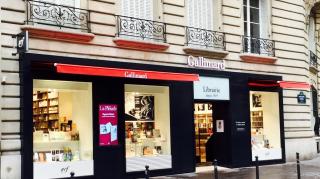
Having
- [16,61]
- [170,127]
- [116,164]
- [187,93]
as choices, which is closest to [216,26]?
[187,93]

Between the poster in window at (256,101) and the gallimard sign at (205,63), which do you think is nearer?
the gallimard sign at (205,63)

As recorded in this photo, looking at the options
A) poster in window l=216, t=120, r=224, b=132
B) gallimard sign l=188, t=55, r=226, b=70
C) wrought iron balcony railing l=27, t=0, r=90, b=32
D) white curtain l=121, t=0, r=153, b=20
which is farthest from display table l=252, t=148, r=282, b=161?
wrought iron balcony railing l=27, t=0, r=90, b=32

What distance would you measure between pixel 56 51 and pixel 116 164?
3672 millimetres

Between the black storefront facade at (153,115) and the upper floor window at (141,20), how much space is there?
101 centimetres

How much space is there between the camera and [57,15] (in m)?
14.4

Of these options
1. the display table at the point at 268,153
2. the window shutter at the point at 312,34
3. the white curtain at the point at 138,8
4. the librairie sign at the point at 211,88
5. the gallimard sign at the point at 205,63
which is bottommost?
the display table at the point at 268,153

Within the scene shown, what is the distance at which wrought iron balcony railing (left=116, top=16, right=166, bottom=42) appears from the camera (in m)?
15.9

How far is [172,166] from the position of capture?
16688 mm

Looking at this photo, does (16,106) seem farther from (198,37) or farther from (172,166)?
(198,37)

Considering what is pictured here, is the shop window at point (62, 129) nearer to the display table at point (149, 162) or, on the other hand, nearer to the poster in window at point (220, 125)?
the display table at point (149, 162)

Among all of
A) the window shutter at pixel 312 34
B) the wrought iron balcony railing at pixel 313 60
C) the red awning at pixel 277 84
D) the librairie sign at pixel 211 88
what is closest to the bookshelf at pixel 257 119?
the red awning at pixel 277 84

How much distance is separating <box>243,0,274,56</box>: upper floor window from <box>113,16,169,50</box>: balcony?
461cm

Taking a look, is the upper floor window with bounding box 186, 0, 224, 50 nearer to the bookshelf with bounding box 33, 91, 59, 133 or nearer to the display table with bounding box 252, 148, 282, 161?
the display table with bounding box 252, 148, 282, 161

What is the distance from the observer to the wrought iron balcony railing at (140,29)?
15.9 m
